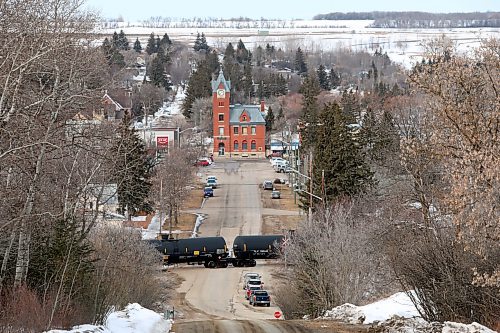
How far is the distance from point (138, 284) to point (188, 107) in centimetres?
8710

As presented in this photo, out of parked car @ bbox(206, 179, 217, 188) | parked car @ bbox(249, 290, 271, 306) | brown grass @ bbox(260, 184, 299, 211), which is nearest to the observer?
parked car @ bbox(249, 290, 271, 306)

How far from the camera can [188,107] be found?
112375mm

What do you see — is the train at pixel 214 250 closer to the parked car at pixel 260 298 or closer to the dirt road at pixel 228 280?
the dirt road at pixel 228 280

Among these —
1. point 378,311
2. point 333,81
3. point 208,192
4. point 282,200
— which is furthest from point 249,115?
point 378,311

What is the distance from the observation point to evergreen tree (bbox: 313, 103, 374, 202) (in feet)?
150

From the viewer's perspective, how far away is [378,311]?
19.8 metres

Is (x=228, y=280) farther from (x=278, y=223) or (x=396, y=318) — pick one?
(x=396, y=318)

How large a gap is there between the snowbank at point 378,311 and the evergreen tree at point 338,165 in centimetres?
2326

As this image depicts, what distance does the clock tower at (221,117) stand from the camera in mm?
94750

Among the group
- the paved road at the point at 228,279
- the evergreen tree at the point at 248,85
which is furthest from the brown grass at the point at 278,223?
the evergreen tree at the point at 248,85

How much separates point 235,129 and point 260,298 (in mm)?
57798

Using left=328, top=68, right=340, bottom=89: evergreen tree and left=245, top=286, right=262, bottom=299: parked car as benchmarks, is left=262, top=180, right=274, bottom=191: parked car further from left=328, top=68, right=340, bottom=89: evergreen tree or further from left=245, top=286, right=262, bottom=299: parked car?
left=328, top=68, right=340, bottom=89: evergreen tree

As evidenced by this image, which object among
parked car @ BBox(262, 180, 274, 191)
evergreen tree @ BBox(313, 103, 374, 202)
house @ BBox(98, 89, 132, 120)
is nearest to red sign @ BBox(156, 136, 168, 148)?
parked car @ BBox(262, 180, 274, 191)

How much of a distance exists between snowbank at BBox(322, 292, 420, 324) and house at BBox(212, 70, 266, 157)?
240 ft
